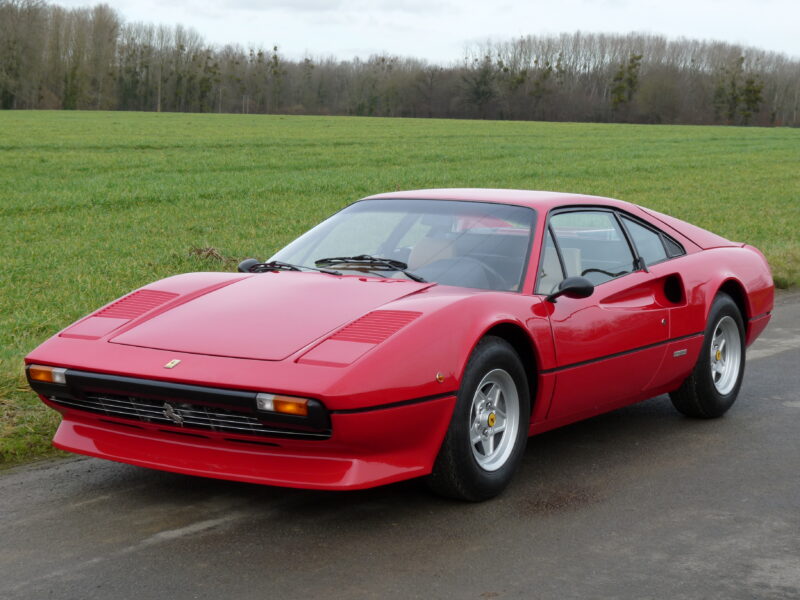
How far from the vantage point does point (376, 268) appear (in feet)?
16.2

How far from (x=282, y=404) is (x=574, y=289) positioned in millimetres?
1568

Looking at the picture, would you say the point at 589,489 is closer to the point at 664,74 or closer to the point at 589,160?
the point at 589,160

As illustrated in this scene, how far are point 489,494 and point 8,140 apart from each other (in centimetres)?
3117

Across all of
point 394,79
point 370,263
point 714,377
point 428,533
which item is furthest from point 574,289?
point 394,79

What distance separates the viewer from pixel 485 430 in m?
4.40

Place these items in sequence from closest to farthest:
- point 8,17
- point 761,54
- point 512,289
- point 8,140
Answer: point 512,289, point 8,140, point 8,17, point 761,54

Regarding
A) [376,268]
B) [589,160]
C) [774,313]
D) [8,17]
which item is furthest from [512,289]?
[8,17]

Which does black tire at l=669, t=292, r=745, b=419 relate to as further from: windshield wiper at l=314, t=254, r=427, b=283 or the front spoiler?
the front spoiler

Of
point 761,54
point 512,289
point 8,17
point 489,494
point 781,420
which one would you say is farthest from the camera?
point 761,54

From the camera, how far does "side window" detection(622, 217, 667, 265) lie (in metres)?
5.73

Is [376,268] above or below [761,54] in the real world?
below

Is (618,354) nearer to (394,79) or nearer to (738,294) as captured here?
(738,294)

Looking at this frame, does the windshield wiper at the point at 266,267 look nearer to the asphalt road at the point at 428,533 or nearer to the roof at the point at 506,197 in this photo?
the roof at the point at 506,197

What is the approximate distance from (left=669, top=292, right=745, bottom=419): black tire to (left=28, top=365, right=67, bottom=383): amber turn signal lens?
331 centimetres
